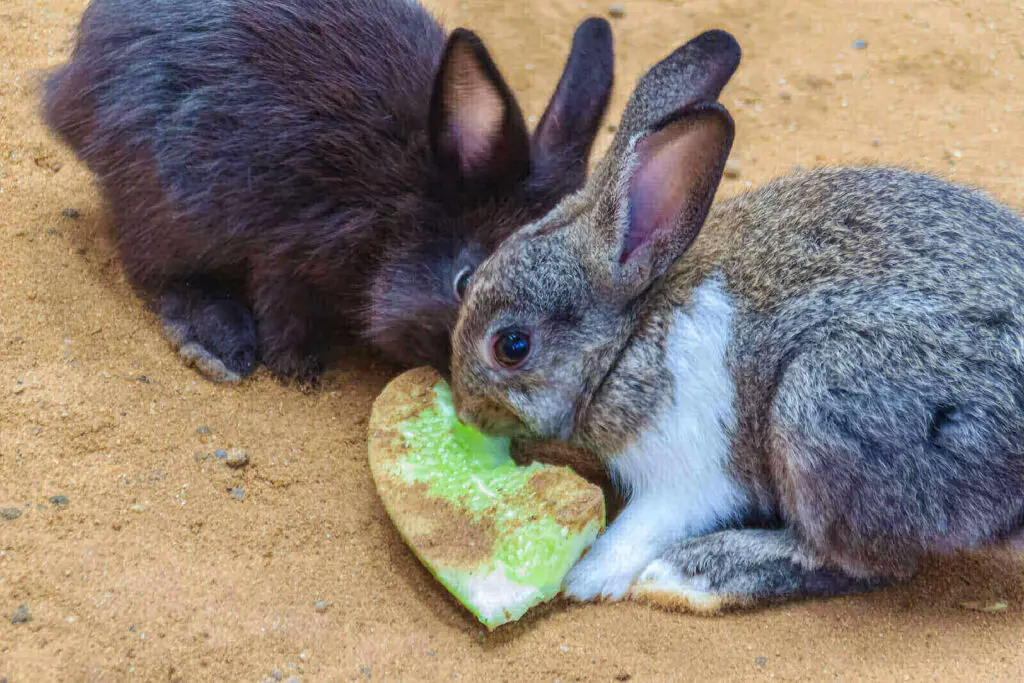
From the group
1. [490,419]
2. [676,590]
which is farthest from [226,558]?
[676,590]

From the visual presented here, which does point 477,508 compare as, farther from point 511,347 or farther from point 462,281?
point 462,281

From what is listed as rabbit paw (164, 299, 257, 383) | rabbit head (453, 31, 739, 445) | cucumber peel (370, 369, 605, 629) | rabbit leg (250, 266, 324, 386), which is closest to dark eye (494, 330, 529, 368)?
rabbit head (453, 31, 739, 445)

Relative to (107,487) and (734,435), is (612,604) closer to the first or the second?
(734,435)

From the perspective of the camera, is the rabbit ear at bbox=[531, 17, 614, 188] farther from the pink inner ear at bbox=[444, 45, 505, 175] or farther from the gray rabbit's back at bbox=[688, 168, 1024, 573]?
the gray rabbit's back at bbox=[688, 168, 1024, 573]

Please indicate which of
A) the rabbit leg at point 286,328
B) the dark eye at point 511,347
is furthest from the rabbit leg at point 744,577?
the rabbit leg at point 286,328

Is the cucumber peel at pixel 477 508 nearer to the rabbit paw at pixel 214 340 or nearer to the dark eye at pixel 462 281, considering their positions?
the dark eye at pixel 462 281

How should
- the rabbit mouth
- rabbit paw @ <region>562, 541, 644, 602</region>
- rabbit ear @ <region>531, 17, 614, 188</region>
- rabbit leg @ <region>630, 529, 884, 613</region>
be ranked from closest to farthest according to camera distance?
rabbit leg @ <region>630, 529, 884, 613</region> → rabbit paw @ <region>562, 541, 644, 602</region> → the rabbit mouth → rabbit ear @ <region>531, 17, 614, 188</region>

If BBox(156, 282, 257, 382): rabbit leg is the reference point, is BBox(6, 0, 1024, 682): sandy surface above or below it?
above
